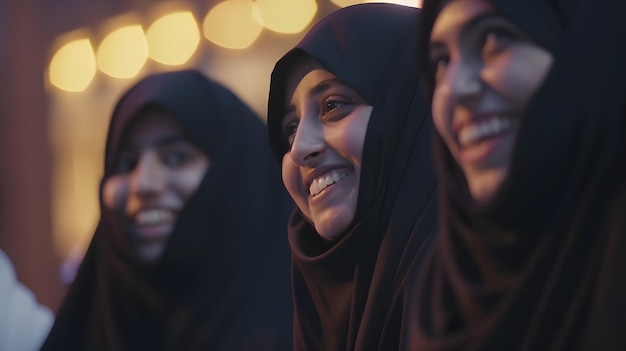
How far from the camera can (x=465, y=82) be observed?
1.02 meters

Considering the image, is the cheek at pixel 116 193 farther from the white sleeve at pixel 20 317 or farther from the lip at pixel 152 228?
the white sleeve at pixel 20 317

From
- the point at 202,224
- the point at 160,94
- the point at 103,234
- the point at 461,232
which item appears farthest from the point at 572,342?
the point at 103,234

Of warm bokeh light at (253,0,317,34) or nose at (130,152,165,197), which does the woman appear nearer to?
warm bokeh light at (253,0,317,34)

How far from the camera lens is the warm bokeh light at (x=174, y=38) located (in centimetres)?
208

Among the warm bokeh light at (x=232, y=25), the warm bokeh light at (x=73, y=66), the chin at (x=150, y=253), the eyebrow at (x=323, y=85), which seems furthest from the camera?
the warm bokeh light at (x=73, y=66)

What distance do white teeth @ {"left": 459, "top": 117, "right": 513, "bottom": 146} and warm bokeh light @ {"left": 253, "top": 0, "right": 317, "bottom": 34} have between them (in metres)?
0.79

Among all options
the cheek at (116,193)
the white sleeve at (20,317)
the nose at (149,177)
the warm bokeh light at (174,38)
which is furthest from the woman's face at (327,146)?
the white sleeve at (20,317)

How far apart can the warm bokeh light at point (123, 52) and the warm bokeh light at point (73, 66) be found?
0.04 m

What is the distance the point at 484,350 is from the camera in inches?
37.9

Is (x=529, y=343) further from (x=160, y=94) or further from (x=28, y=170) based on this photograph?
(x=28, y=170)

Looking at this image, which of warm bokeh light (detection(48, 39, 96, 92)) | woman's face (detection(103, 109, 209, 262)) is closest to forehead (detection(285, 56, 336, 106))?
woman's face (detection(103, 109, 209, 262))

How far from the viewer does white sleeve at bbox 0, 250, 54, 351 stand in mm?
2172

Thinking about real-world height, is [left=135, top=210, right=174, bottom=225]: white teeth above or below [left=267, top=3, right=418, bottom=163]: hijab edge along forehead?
below

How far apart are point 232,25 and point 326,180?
76 centimetres
